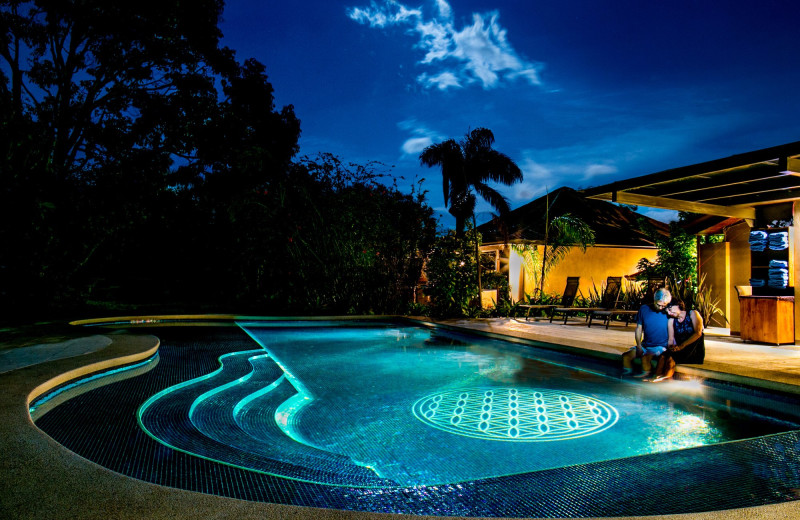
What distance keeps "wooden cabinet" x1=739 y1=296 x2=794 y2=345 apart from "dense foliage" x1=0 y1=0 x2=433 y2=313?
7054 millimetres

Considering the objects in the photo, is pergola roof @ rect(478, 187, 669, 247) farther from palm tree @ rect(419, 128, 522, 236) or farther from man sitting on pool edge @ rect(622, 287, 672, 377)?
man sitting on pool edge @ rect(622, 287, 672, 377)

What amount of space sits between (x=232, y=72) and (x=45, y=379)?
49.1 feet

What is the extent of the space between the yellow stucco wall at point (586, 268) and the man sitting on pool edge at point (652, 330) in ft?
32.5

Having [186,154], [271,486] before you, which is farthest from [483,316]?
[186,154]

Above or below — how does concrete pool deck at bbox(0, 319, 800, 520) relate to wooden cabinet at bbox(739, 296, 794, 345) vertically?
below

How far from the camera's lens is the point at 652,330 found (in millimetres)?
4828

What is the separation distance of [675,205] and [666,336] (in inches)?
157

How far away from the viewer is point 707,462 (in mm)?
2697

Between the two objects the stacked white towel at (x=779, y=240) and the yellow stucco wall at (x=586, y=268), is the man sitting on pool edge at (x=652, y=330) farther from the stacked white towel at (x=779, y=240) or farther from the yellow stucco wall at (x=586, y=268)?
the yellow stucco wall at (x=586, y=268)

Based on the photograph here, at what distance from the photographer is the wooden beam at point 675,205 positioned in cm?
741

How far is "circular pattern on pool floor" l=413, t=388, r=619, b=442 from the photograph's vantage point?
3.59 meters

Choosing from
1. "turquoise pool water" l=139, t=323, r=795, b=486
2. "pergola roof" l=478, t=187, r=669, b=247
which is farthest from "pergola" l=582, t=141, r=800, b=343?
"pergola roof" l=478, t=187, r=669, b=247

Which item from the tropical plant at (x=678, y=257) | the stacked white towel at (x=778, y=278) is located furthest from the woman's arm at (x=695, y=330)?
the tropical plant at (x=678, y=257)

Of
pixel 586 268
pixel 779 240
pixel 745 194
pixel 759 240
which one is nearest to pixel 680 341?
pixel 745 194
